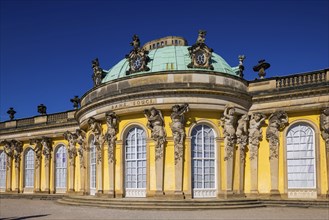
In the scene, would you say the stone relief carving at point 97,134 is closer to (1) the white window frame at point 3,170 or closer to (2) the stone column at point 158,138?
(2) the stone column at point 158,138

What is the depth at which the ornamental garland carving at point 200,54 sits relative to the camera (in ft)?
71.7

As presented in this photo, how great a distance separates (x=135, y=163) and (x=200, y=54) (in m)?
7.28

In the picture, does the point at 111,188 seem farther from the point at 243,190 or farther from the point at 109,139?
the point at 243,190

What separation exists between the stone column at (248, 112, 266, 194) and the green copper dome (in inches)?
149

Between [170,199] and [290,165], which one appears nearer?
[170,199]

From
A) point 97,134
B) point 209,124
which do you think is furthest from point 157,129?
point 97,134

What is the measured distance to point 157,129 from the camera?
20094 millimetres

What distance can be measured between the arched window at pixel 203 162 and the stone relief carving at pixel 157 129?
1729mm

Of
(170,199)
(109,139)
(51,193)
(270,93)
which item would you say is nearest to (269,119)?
(270,93)

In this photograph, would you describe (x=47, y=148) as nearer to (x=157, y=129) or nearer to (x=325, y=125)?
(x=157, y=129)

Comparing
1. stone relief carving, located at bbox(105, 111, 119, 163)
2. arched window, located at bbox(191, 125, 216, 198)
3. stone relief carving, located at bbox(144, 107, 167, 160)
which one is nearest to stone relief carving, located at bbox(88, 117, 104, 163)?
stone relief carving, located at bbox(105, 111, 119, 163)

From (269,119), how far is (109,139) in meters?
9.07

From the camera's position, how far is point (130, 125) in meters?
21.5

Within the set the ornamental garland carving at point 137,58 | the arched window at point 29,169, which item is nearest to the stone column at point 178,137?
the ornamental garland carving at point 137,58
